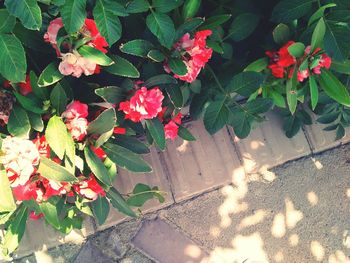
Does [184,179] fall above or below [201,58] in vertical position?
below

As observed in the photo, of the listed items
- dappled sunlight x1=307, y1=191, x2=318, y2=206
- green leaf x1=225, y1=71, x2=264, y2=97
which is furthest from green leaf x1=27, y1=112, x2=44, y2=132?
dappled sunlight x1=307, y1=191, x2=318, y2=206

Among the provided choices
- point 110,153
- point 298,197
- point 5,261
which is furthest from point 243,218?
point 5,261

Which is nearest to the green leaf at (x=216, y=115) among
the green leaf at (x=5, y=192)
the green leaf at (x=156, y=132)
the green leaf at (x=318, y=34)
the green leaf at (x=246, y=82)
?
the green leaf at (x=246, y=82)

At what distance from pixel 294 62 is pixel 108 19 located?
934 mm

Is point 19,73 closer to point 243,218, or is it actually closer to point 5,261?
point 5,261

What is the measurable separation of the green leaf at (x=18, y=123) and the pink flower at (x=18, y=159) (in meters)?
0.09

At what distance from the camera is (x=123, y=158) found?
1944 mm

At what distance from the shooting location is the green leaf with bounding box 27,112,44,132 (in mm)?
1724

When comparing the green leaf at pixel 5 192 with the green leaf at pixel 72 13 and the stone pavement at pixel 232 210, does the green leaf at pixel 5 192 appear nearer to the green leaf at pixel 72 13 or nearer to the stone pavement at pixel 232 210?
the green leaf at pixel 72 13

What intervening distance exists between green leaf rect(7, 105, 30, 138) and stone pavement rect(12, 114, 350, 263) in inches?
40.9

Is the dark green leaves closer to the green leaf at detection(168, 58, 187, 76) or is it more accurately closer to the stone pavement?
the green leaf at detection(168, 58, 187, 76)

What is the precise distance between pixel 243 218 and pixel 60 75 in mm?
1506

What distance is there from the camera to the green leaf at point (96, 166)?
1838 millimetres

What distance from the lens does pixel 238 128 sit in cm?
218
